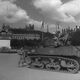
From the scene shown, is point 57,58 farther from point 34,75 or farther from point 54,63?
point 34,75

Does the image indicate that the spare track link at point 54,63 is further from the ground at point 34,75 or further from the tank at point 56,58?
the ground at point 34,75

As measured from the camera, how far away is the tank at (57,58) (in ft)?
31.9

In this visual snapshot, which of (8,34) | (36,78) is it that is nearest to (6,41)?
(8,34)

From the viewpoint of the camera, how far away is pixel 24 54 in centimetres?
1137

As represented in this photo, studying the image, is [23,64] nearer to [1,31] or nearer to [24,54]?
[24,54]

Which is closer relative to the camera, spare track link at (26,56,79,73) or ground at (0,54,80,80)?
ground at (0,54,80,80)

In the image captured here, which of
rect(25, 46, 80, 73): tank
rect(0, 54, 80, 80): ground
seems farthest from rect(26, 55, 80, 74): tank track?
rect(0, 54, 80, 80): ground

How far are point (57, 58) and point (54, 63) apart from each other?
39 cm

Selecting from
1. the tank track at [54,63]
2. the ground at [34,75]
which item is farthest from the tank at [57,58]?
the ground at [34,75]

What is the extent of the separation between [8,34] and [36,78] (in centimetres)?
4774

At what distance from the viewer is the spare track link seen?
974cm

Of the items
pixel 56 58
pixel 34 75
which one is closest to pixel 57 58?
pixel 56 58

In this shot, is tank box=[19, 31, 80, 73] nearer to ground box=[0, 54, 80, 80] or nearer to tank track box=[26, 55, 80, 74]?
tank track box=[26, 55, 80, 74]

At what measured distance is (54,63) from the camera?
400 inches
